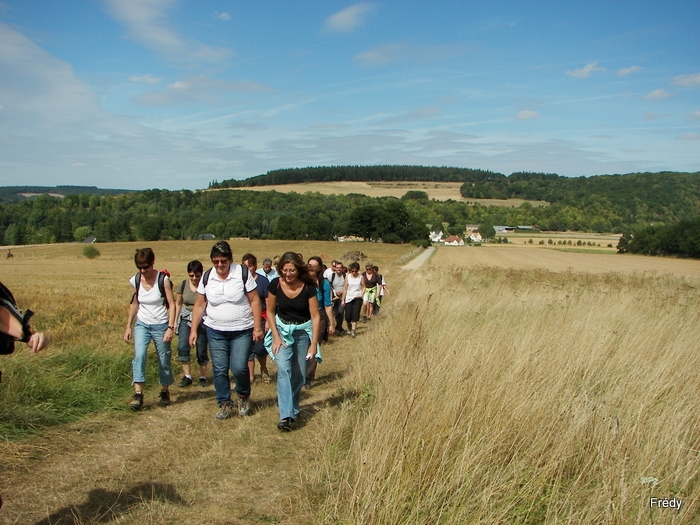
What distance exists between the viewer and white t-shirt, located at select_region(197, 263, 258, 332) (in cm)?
551

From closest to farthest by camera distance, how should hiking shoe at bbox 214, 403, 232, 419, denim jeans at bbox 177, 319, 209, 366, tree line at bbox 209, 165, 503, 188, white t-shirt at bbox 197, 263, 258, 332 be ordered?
white t-shirt at bbox 197, 263, 258, 332 < hiking shoe at bbox 214, 403, 232, 419 < denim jeans at bbox 177, 319, 209, 366 < tree line at bbox 209, 165, 503, 188

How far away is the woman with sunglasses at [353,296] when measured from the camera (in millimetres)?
11492

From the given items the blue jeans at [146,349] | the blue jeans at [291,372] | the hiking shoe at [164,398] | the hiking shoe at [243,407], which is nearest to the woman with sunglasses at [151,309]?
the blue jeans at [146,349]

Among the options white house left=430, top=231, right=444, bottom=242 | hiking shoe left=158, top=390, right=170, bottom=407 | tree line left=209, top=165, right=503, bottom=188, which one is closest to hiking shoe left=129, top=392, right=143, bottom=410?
hiking shoe left=158, top=390, right=170, bottom=407

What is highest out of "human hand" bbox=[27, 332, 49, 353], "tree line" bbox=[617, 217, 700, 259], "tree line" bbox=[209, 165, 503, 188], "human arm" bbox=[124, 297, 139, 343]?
"tree line" bbox=[209, 165, 503, 188]

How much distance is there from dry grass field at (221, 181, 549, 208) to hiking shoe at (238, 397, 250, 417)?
407 ft

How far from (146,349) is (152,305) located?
0.48 meters

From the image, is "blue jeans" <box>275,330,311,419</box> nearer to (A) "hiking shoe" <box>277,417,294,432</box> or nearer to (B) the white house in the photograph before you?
(A) "hiking shoe" <box>277,417,294,432</box>

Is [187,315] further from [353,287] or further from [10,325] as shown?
[10,325]

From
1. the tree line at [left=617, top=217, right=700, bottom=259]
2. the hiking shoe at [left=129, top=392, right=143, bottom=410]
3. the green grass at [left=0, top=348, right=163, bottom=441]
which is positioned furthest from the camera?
the tree line at [left=617, top=217, right=700, bottom=259]

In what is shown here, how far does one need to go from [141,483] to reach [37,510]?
67 centimetres

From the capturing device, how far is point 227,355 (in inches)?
223

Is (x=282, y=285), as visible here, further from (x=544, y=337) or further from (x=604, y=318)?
(x=604, y=318)

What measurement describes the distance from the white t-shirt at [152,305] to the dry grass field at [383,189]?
124m
